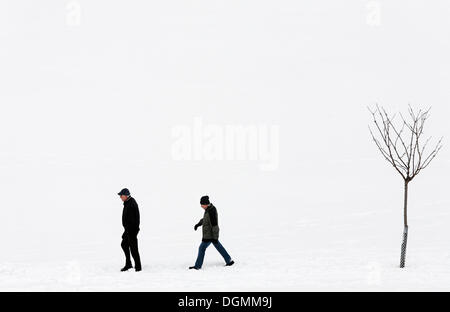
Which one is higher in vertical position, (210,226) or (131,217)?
(131,217)

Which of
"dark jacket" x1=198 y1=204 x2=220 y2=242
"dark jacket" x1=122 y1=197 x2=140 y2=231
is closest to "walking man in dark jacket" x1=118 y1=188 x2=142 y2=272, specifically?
"dark jacket" x1=122 y1=197 x2=140 y2=231

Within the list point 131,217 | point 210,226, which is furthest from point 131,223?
point 210,226

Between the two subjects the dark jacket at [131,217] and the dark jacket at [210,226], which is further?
the dark jacket at [210,226]

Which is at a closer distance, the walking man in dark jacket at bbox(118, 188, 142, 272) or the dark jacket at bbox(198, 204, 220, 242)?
the walking man in dark jacket at bbox(118, 188, 142, 272)

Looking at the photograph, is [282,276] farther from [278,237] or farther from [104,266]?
[278,237]

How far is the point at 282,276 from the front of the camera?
430 inches

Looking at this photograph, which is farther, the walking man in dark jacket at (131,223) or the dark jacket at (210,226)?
the dark jacket at (210,226)

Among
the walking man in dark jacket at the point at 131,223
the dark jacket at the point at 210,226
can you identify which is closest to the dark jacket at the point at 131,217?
the walking man in dark jacket at the point at 131,223

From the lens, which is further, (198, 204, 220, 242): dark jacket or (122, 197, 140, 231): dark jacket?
(198, 204, 220, 242): dark jacket

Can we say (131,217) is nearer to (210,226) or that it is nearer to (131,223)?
(131,223)

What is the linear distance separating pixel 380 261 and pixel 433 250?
91.1 inches

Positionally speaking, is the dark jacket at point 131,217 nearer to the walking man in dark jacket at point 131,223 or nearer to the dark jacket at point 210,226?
the walking man in dark jacket at point 131,223

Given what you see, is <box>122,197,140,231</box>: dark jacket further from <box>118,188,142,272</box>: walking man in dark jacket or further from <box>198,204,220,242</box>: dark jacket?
<box>198,204,220,242</box>: dark jacket
